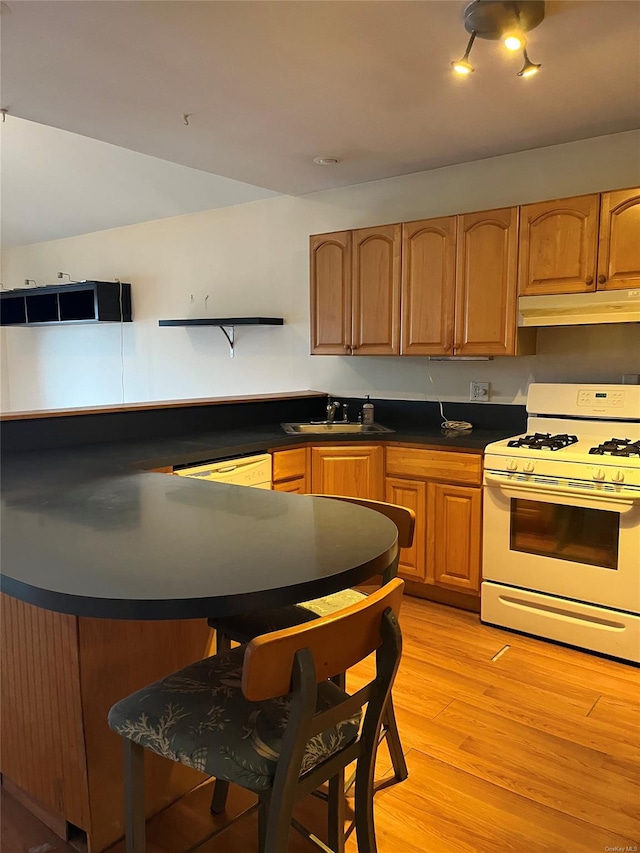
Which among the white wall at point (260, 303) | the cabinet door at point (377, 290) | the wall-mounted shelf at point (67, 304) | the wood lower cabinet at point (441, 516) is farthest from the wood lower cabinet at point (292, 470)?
the wall-mounted shelf at point (67, 304)

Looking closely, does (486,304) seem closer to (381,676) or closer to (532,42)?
(532,42)

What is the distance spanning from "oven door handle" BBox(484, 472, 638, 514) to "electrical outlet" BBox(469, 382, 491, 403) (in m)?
0.79

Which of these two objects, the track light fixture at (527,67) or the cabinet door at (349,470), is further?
the cabinet door at (349,470)

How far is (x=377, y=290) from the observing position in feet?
12.1

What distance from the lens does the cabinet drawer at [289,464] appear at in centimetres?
Result: 332

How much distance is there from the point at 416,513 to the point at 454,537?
0.84 ft

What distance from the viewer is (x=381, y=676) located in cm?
122

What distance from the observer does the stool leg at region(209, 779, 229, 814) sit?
179 centimetres

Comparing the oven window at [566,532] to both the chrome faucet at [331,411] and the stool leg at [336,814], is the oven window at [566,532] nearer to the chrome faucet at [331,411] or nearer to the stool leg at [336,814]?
the chrome faucet at [331,411]

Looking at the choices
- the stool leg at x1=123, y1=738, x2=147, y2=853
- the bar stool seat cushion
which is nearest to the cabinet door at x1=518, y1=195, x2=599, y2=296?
the bar stool seat cushion

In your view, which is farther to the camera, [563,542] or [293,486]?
[293,486]

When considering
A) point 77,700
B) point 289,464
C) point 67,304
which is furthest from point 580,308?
point 67,304

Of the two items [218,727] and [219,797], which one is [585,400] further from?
[218,727]

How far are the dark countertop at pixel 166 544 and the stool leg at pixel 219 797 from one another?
0.79 m
